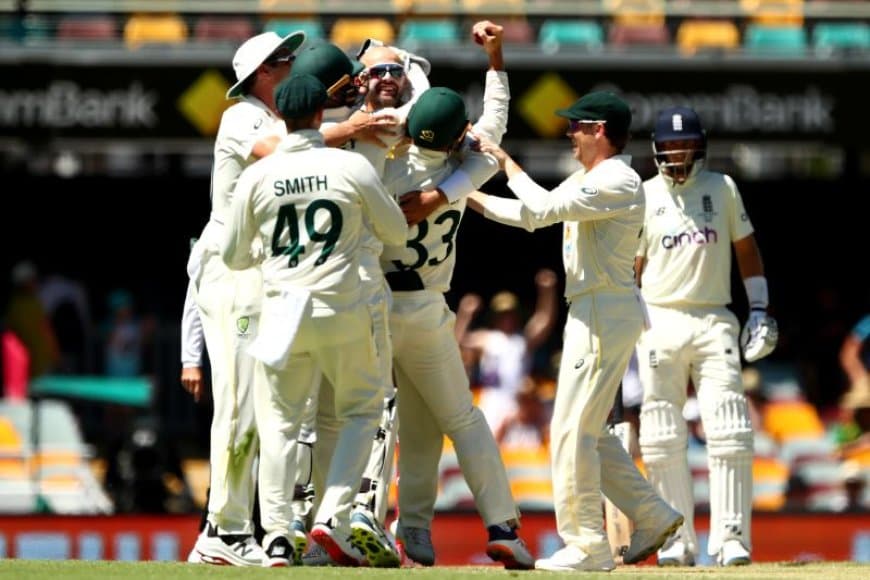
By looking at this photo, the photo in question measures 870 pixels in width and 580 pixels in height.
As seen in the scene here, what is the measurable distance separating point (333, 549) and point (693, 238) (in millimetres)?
3243

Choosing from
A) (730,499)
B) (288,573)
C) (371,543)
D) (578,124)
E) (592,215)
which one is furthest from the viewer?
(730,499)

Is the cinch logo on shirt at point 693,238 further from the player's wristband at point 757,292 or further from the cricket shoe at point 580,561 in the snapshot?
the cricket shoe at point 580,561

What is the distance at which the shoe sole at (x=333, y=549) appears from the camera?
7.95 meters

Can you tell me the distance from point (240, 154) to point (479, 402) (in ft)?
24.2

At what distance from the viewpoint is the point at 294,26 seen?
1691 cm

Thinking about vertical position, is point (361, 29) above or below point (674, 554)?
above

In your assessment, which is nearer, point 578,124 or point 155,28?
point 578,124

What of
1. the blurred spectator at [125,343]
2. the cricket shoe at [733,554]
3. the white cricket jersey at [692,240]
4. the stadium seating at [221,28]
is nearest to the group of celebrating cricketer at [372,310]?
the cricket shoe at [733,554]

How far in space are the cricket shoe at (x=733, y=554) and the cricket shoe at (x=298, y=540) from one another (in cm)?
252

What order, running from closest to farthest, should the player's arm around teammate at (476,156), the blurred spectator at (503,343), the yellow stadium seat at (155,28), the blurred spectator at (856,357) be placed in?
1. the player's arm around teammate at (476,156)
2. the blurred spectator at (503,343)
3. the blurred spectator at (856,357)
4. the yellow stadium seat at (155,28)

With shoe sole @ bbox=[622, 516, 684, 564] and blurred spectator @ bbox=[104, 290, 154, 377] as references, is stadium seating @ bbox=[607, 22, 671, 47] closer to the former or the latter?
blurred spectator @ bbox=[104, 290, 154, 377]

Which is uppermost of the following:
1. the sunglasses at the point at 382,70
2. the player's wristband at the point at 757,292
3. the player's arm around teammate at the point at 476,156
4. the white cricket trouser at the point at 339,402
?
the sunglasses at the point at 382,70

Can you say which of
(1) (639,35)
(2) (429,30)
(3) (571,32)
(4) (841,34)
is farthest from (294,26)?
(4) (841,34)

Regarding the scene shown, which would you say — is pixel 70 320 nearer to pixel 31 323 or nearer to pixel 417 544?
pixel 31 323
